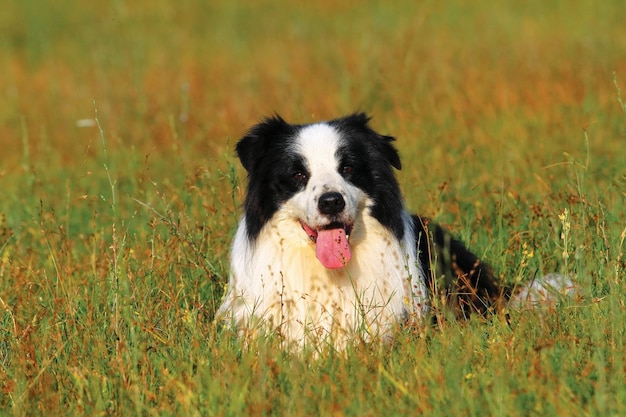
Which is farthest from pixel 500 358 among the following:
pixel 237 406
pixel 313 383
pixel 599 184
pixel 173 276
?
pixel 599 184

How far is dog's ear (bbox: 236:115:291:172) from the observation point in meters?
4.43

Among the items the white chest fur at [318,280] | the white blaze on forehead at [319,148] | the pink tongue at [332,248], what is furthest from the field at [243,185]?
the white blaze on forehead at [319,148]

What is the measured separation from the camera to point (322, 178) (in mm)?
4191

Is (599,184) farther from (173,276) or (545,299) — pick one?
(173,276)

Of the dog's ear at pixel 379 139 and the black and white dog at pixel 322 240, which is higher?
the dog's ear at pixel 379 139

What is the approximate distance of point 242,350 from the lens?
12.6 ft

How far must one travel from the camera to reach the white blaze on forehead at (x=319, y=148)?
425 cm

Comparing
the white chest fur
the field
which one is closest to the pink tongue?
the white chest fur

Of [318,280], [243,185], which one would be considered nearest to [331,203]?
[318,280]

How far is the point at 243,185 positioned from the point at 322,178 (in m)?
2.38

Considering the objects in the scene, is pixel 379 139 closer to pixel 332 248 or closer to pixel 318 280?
pixel 332 248

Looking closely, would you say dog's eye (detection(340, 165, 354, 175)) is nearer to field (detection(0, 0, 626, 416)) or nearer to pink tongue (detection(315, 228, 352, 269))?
pink tongue (detection(315, 228, 352, 269))

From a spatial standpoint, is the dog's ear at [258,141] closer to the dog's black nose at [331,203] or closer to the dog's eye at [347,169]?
the dog's eye at [347,169]

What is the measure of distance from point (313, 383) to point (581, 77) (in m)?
6.30
